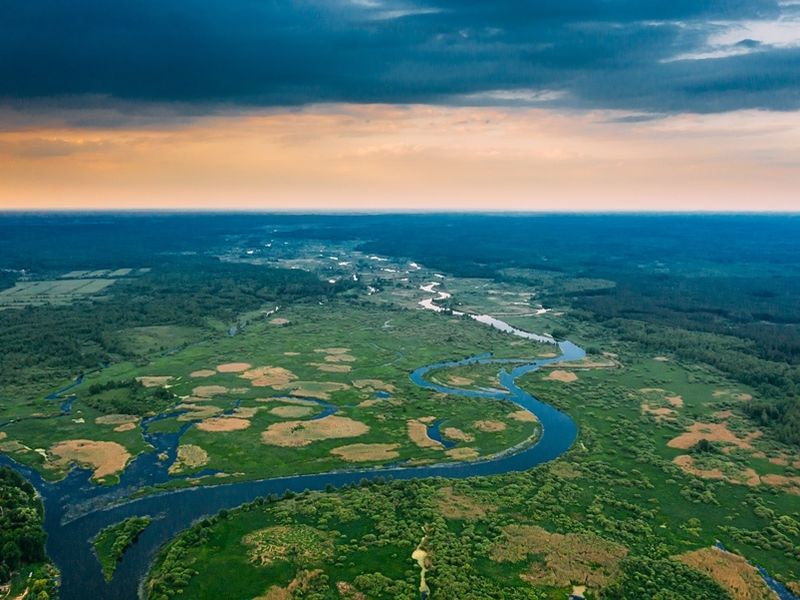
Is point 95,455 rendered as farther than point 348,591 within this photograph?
Yes

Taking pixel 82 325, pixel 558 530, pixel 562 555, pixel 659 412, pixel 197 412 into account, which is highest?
pixel 82 325

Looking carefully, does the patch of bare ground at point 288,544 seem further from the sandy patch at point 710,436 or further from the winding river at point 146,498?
the sandy patch at point 710,436

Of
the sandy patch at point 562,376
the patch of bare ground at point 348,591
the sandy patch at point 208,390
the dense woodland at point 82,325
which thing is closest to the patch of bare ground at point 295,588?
the patch of bare ground at point 348,591

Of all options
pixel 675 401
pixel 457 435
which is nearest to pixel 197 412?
pixel 457 435

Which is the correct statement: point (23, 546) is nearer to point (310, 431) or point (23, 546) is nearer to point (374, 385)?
point (310, 431)

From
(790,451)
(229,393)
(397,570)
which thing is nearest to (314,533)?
(397,570)

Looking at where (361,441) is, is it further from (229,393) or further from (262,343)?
(262,343)

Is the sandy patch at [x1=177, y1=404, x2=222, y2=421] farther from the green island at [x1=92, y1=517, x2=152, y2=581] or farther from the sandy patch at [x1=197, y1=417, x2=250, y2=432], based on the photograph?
the green island at [x1=92, y1=517, x2=152, y2=581]

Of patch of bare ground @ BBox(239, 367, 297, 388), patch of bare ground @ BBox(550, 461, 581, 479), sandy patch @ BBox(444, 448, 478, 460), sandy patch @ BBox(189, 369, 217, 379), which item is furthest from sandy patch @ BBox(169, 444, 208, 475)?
patch of bare ground @ BBox(550, 461, 581, 479)
